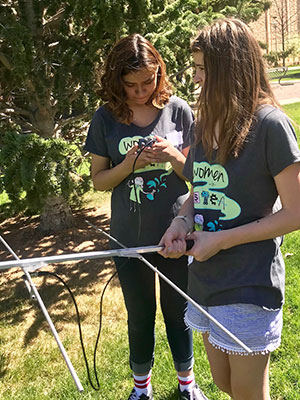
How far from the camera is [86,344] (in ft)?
10.2

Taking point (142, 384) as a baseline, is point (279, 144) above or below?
above

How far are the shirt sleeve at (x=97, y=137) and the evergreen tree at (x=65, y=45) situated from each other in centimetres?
126

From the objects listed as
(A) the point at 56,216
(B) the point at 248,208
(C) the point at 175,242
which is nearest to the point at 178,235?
(C) the point at 175,242

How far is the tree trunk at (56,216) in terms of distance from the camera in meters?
4.70

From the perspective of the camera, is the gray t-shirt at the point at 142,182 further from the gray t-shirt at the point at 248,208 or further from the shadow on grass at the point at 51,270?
the shadow on grass at the point at 51,270

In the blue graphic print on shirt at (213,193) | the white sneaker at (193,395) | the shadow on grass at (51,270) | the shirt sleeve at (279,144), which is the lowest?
the shadow on grass at (51,270)

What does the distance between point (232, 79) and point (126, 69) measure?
76 cm

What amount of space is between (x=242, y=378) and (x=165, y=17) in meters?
3.14

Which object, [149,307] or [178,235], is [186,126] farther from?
[149,307]

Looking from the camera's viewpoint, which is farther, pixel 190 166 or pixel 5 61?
pixel 5 61

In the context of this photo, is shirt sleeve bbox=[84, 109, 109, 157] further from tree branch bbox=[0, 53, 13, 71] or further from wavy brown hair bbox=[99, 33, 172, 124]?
tree branch bbox=[0, 53, 13, 71]

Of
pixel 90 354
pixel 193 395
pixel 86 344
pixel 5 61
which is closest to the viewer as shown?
pixel 193 395

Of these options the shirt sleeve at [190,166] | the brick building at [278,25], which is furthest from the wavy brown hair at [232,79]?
the brick building at [278,25]

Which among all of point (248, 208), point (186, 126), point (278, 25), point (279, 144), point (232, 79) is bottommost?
point (278, 25)
